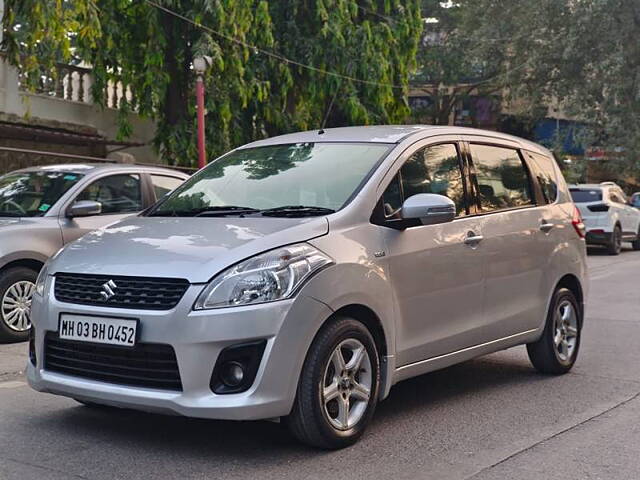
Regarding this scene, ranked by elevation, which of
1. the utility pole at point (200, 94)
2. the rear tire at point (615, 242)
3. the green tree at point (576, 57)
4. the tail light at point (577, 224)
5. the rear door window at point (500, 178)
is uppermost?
the green tree at point (576, 57)

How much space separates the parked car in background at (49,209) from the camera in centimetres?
834

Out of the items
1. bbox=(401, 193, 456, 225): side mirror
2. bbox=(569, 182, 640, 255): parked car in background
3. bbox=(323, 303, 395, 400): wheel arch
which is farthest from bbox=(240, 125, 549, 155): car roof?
bbox=(569, 182, 640, 255): parked car in background

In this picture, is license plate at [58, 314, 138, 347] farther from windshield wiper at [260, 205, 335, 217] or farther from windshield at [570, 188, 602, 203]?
windshield at [570, 188, 602, 203]

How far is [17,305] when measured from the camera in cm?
837

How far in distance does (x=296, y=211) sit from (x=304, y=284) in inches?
28.2

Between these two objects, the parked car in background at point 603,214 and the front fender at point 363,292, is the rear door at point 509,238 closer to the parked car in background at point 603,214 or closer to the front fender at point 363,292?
the front fender at point 363,292

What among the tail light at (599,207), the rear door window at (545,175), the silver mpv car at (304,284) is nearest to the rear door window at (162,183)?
the silver mpv car at (304,284)

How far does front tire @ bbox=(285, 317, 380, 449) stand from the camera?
Answer: 15.0 ft

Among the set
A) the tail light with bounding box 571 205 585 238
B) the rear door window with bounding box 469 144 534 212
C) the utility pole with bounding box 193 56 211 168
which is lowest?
the tail light with bounding box 571 205 585 238

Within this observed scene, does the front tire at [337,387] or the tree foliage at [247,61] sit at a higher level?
the tree foliage at [247,61]

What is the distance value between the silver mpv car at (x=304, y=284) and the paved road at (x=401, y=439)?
0.27 m

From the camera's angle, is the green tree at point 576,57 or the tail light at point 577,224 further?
the green tree at point 576,57

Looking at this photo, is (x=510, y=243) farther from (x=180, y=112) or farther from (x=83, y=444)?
(x=180, y=112)

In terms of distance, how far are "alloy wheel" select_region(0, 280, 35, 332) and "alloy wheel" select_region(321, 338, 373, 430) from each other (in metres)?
4.39
